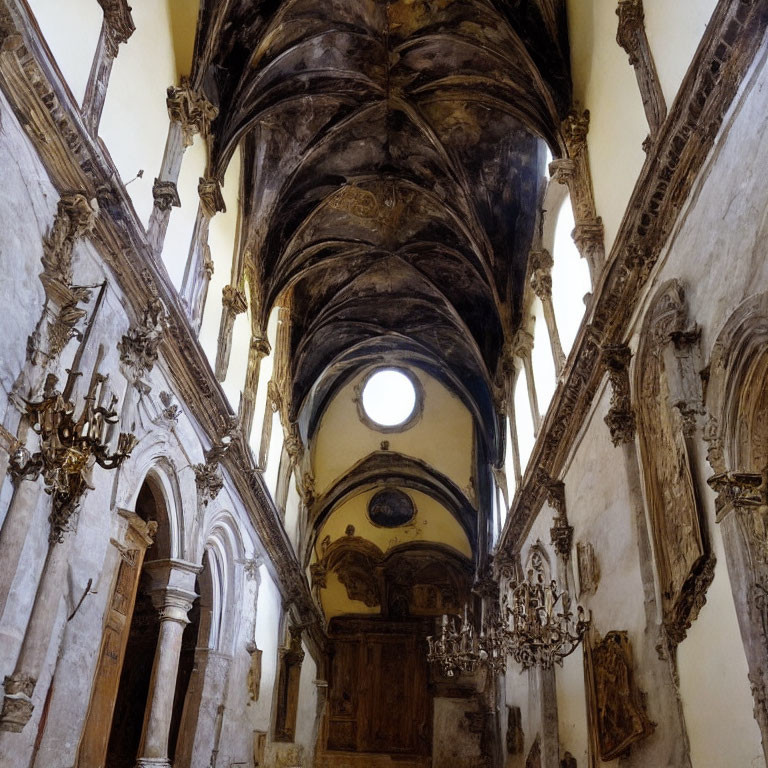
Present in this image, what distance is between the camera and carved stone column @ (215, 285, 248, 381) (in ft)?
37.3

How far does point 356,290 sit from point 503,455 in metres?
5.03

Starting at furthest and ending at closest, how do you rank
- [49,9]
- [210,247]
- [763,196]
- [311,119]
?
[311,119] → [210,247] → [49,9] → [763,196]

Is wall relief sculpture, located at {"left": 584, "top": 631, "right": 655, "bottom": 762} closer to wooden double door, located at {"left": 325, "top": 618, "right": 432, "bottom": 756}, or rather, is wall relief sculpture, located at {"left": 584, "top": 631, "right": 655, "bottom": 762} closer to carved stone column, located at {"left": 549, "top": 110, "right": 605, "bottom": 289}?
carved stone column, located at {"left": 549, "top": 110, "right": 605, "bottom": 289}

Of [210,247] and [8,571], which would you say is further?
[210,247]

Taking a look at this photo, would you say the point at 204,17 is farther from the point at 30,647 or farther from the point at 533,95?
the point at 30,647

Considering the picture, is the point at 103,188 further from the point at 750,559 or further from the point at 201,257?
the point at 750,559

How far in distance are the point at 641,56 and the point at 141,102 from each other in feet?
17.7

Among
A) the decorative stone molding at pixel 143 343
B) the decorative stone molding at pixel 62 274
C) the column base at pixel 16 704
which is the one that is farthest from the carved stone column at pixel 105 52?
the column base at pixel 16 704

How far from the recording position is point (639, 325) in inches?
308

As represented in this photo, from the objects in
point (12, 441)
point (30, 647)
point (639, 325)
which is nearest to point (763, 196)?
point (639, 325)

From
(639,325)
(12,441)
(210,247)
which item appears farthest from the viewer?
(210,247)

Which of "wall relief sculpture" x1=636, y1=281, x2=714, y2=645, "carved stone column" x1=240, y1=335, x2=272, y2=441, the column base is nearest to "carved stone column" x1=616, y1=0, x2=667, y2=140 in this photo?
"wall relief sculpture" x1=636, y1=281, x2=714, y2=645

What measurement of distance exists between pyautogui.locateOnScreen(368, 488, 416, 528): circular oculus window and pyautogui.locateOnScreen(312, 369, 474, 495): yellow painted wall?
2242mm

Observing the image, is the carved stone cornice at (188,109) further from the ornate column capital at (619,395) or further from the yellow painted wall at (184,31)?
the ornate column capital at (619,395)
